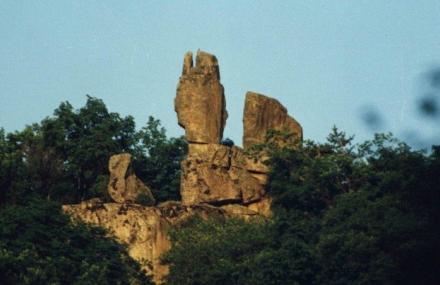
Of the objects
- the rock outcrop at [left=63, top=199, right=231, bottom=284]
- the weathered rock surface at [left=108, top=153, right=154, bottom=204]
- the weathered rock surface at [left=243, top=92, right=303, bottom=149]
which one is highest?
the weathered rock surface at [left=243, top=92, right=303, bottom=149]

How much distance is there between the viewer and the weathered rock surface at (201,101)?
83312 mm

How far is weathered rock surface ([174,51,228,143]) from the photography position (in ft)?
273

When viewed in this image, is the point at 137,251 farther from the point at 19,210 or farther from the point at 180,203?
the point at 19,210

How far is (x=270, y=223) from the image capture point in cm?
7231

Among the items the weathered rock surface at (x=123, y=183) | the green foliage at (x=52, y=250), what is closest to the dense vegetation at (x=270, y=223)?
the green foliage at (x=52, y=250)

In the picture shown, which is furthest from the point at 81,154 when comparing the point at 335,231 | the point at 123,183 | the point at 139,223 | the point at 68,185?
the point at 335,231

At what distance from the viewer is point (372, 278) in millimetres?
63406

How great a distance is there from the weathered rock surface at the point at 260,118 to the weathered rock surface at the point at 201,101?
138cm

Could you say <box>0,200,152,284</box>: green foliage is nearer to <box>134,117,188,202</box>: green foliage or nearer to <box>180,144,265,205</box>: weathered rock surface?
<box>180,144,265,205</box>: weathered rock surface

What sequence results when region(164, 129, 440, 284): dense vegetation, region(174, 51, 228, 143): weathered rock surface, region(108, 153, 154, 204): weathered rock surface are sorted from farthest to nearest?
region(174, 51, 228, 143): weathered rock surface
region(108, 153, 154, 204): weathered rock surface
region(164, 129, 440, 284): dense vegetation

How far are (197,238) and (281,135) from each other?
12.8 m

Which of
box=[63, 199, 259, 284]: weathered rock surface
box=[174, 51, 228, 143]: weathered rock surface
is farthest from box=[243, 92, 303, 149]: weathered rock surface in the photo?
box=[63, 199, 259, 284]: weathered rock surface

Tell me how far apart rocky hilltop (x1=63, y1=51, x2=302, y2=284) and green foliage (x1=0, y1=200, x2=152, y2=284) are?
22.2 feet

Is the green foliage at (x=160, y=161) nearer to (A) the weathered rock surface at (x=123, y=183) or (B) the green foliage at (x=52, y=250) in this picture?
(A) the weathered rock surface at (x=123, y=183)
